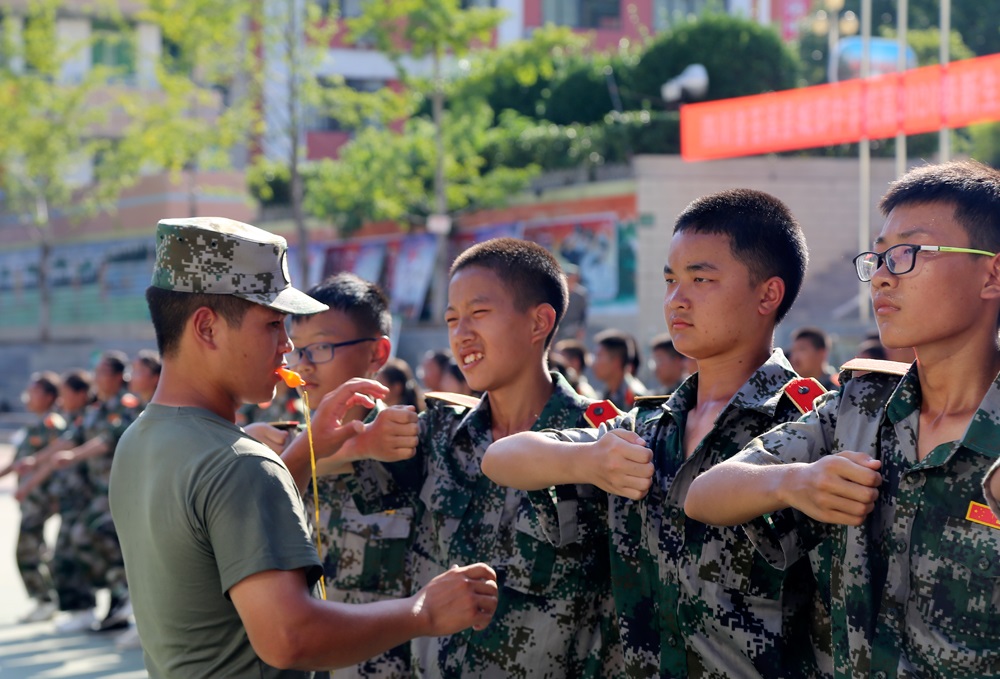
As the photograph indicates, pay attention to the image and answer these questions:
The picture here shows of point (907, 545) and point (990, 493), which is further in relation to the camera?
point (907, 545)

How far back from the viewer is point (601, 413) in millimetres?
3062

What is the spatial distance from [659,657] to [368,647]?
2.36ft

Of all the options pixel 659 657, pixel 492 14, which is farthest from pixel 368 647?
pixel 492 14

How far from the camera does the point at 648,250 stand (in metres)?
19.0

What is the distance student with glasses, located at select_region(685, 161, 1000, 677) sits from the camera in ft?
6.75

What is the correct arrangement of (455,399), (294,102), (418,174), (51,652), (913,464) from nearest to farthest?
(913,464) → (455,399) → (51,652) → (294,102) → (418,174)

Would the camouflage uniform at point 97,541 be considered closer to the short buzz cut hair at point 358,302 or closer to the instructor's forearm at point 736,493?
the short buzz cut hair at point 358,302

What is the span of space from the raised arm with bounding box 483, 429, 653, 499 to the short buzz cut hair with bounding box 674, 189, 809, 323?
1.77 feet

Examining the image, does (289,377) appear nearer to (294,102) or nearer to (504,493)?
(504,493)

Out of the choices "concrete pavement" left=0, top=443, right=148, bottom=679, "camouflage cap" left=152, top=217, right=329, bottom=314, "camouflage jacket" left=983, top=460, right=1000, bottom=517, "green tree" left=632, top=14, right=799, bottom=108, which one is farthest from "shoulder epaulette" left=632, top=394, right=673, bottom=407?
"green tree" left=632, top=14, right=799, bottom=108

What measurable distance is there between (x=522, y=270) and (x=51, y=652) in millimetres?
5704

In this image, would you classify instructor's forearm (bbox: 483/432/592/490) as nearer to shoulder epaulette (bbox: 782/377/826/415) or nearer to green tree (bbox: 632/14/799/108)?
shoulder epaulette (bbox: 782/377/826/415)

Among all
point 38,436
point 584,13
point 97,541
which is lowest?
point 97,541

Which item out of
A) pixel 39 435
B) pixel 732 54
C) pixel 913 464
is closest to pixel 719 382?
pixel 913 464
